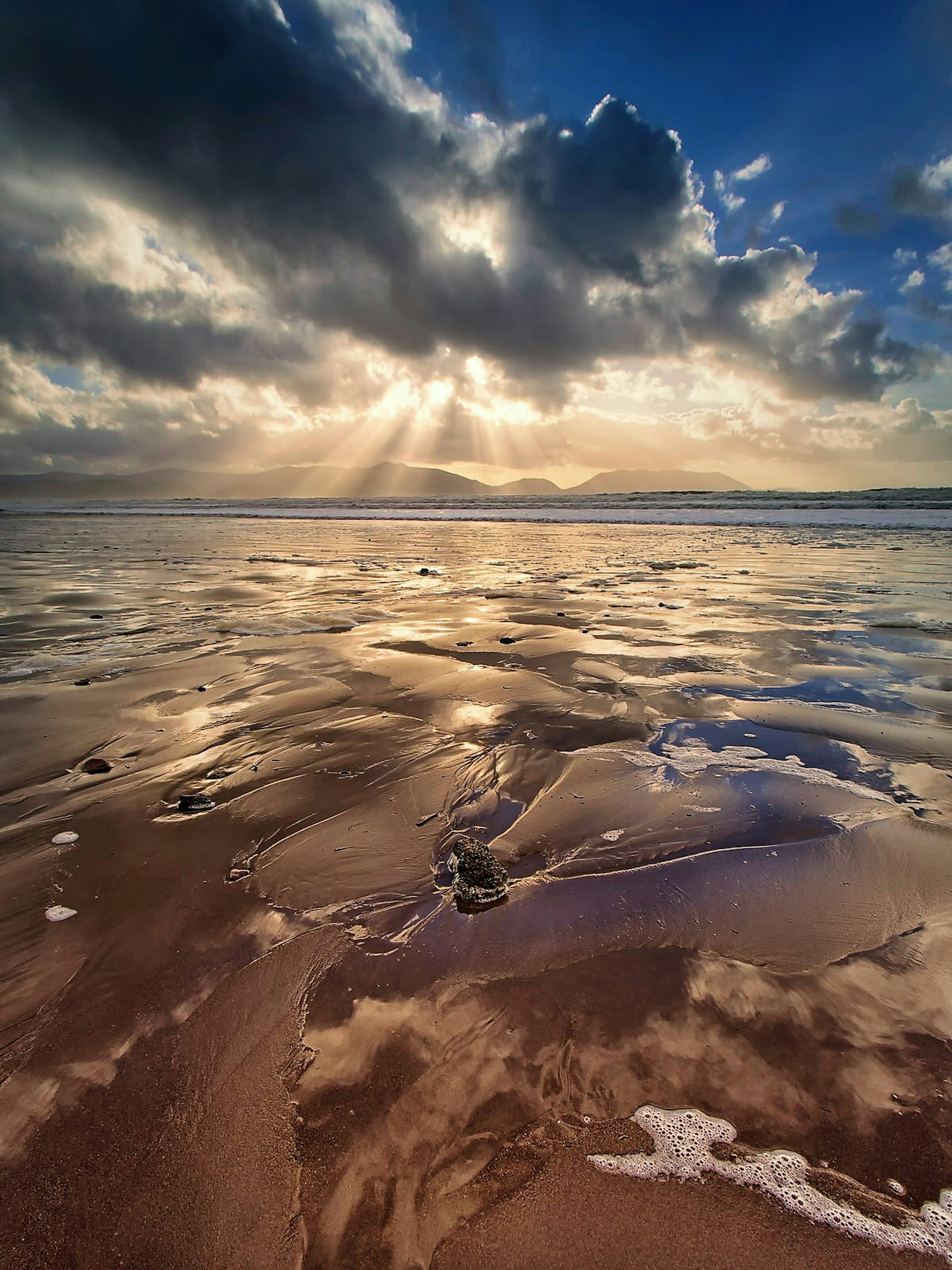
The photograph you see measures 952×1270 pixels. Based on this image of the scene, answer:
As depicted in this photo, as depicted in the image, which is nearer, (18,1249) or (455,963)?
(18,1249)

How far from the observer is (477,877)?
2.27 m

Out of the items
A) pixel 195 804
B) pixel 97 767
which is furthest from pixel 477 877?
pixel 97 767

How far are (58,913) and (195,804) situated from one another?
2.53ft

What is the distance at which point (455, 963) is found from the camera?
75.7 inches

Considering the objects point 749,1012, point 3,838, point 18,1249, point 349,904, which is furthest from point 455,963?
point 3,838

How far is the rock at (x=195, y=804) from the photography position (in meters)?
2.83

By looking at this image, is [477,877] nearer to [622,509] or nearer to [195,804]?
[195,804]

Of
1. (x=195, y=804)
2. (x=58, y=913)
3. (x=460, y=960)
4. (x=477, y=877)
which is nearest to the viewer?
(x=460, y=960)

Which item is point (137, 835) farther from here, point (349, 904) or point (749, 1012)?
point (749, 1012)

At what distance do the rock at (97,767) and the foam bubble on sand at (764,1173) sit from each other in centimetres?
322

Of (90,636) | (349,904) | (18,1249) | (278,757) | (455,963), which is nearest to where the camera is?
(18,1249)

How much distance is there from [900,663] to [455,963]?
5403 millimetres

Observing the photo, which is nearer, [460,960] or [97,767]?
[460,960]

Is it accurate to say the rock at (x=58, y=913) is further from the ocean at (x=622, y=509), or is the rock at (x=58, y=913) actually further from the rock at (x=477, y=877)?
the ocean at (x=622, y=509)
